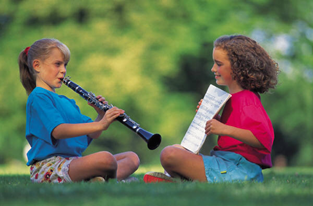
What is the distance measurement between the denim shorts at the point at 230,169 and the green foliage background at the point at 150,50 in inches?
389

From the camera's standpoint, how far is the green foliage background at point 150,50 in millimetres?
13844

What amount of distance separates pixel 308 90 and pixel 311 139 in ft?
11.7

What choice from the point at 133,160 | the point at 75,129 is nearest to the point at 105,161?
the point at 75,129

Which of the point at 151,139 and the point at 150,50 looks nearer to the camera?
the point at 151,139

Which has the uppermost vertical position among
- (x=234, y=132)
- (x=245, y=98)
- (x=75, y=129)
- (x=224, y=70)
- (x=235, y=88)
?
(x=224, y=70)

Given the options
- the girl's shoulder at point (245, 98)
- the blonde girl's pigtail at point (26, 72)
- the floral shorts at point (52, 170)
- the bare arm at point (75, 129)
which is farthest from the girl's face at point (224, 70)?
the blonde girl's pigtail at point (26, 72)

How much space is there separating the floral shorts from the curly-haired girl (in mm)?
690

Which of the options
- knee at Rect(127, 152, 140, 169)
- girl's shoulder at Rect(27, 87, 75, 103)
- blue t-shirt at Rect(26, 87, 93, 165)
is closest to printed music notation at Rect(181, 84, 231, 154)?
knee at Rect(127, 152, 140, 169)

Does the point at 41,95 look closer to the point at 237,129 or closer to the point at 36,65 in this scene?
the point at 36,65

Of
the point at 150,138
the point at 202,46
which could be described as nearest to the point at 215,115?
the point at 150,138

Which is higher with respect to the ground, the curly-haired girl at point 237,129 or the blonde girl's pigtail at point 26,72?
the blonde girl's pigtail at point 26,72

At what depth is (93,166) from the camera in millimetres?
3541

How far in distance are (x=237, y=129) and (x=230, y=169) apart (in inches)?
13.9

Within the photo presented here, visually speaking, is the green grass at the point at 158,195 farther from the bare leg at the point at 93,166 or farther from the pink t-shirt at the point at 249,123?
the pink t-shirt at the point at 249,123
